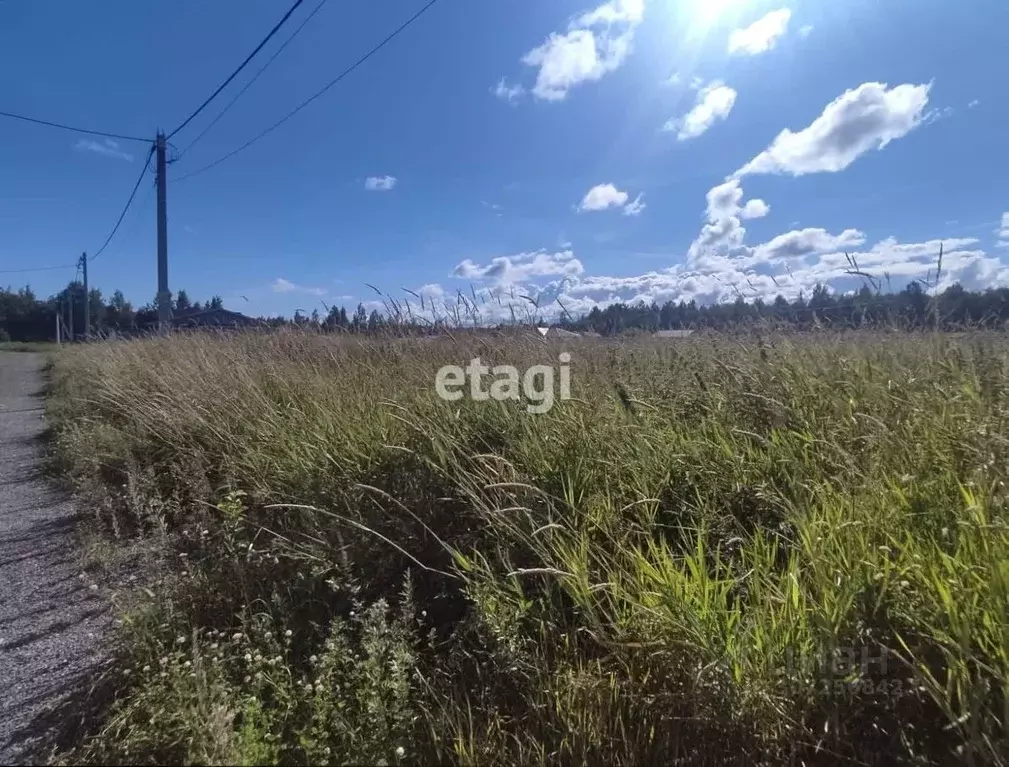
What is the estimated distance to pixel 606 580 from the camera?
1.64 m

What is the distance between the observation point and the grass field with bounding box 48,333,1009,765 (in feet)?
3.80

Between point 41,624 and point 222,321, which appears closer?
point 41,624

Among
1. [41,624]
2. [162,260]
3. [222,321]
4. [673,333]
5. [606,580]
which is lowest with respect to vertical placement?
[41,624]

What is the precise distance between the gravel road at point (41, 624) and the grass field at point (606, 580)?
137 millimetres

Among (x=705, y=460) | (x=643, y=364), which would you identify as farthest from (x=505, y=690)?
(x=643, y=364)

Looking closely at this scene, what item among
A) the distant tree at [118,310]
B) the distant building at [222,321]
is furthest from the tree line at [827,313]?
the distant tree at [118,310]

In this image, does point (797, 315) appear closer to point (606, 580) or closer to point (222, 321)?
point (606, 580)

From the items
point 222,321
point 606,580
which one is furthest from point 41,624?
point 222,321

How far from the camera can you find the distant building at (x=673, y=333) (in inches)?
201

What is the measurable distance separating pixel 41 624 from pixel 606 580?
205 centimetres

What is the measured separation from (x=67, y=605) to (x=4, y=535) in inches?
48.9

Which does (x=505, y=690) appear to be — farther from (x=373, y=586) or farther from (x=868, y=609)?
(x=868, y=609)

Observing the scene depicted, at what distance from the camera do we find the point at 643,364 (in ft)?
12.4

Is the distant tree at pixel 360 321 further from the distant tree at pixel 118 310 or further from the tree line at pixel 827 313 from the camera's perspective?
the distant tree at pixel 118 310
